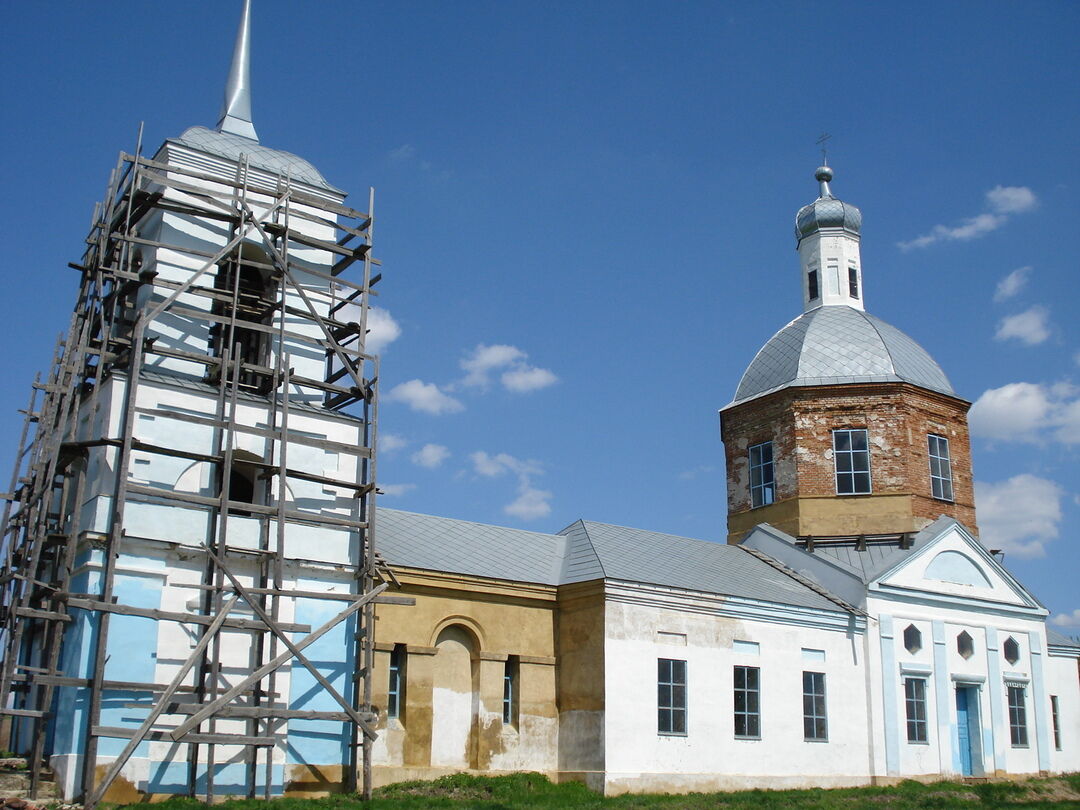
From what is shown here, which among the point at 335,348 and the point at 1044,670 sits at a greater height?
the point at 335,348

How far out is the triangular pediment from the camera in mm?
22109

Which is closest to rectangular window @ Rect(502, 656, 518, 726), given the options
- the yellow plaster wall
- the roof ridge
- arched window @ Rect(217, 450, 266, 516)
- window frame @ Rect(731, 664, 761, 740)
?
the yellow plaster wall

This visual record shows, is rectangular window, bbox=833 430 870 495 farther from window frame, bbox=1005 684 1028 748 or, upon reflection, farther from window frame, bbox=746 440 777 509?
window frame, bbox=1005 684 1028 748

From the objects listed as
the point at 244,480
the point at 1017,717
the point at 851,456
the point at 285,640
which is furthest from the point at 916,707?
the point at 244,480

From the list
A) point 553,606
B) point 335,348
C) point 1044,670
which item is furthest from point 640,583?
point 1044,670

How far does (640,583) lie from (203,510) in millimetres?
7120

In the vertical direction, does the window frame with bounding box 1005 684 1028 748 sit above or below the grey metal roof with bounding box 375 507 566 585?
below

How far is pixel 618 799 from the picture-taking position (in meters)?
16.5

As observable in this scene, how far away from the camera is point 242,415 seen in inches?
634

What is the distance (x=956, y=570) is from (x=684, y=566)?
6528 mm

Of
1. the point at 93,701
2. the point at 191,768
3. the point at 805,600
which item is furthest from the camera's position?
the point at 805,600

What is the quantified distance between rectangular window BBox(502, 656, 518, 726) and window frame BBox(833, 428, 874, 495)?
9009 millimetres

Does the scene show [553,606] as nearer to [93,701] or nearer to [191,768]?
[191,768]

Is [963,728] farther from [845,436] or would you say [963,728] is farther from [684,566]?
[684,566]
